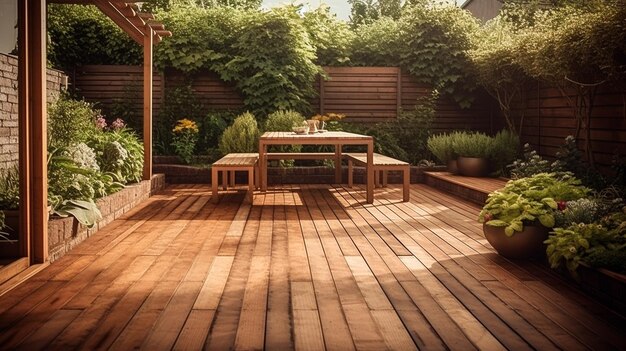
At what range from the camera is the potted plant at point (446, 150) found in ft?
33.0

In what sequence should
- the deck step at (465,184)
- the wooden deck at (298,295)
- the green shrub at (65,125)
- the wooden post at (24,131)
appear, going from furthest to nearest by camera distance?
the deck step at (465,184), the green shrub at (65,125), the wooden post at (24,131), the wooden deck at (298,295)

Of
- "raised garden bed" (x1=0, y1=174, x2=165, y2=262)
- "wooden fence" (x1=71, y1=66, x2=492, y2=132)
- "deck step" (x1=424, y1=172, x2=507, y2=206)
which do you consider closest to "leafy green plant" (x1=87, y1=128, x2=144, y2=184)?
"raised garden bed" (x1=0, y1=174, x2=165, y2=262)

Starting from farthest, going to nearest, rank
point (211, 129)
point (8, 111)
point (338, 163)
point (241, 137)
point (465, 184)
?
point (211, 129)
point (241, 137)
point (338, 163)
point (465, 184)
point (8, 111)

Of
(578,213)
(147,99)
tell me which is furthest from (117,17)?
(578,213)

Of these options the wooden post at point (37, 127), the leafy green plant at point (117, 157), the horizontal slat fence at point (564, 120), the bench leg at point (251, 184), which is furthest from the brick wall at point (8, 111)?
the horizontal slat fence at point (564, 120)

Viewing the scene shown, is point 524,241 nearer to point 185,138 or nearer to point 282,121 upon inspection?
point 282,121

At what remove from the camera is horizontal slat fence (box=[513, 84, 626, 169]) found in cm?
711

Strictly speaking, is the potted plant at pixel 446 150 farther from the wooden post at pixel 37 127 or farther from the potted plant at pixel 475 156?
the wooden post at pixel 37 127

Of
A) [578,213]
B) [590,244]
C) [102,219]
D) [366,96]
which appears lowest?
[102,219]

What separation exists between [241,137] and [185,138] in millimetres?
1151

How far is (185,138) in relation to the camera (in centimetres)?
1080

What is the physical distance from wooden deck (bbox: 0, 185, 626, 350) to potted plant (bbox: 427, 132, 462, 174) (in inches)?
163

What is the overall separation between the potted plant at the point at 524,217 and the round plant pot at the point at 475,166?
454cm

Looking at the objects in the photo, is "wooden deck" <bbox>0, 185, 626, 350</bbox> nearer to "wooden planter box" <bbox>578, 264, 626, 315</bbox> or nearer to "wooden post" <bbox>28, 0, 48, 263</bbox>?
"wooden planter box" <bbox>578, 264, 626, 315</bbox>
